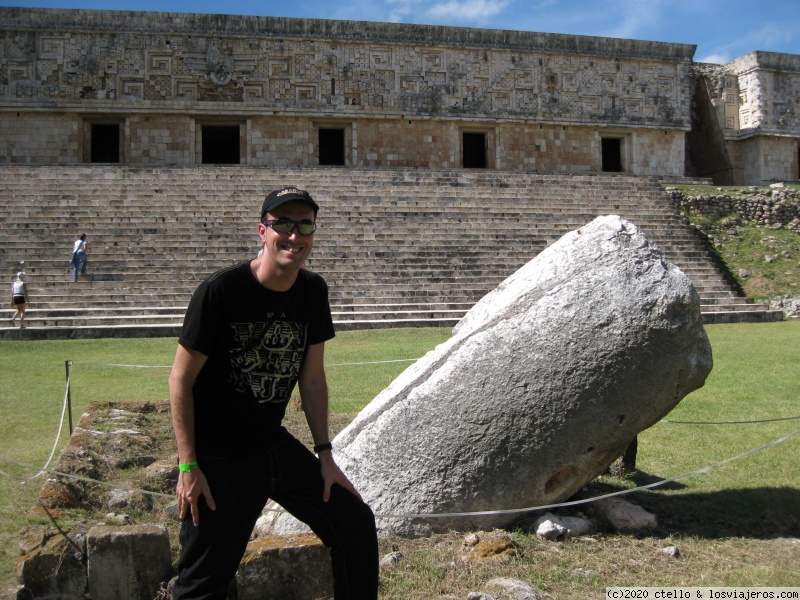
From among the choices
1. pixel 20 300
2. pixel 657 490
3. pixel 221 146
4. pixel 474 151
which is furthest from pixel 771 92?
pixel 657 490

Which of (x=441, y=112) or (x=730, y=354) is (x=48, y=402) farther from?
(x=441, y=112)

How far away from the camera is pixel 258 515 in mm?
2301

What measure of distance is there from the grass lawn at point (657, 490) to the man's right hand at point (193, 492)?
0.93 meters

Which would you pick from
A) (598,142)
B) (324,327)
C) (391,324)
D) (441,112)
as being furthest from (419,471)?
(598,142)

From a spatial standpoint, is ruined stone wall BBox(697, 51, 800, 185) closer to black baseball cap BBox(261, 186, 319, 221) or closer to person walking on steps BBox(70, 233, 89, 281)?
person walking on steps BBox(70, 233, 89, 281)

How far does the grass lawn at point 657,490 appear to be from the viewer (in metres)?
2.92

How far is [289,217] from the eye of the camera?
2.41 meters

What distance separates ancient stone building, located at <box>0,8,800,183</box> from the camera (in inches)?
796

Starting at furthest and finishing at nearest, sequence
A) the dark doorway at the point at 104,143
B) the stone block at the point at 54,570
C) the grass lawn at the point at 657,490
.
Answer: the dark doorway at the point at 104,143
the grass lawn at the point at 657,490
the stone block at the point at 54,570

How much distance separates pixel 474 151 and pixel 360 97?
4.92 metres

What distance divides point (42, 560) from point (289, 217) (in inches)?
62.1

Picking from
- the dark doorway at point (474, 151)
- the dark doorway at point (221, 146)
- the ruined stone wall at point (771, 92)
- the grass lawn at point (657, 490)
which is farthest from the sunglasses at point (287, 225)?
the ruined stone wall at point (771, 92)

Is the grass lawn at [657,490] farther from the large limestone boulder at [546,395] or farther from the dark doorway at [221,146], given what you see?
the dark doorway at [221,146]

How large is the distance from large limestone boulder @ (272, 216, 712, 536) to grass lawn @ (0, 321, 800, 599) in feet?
0.74
